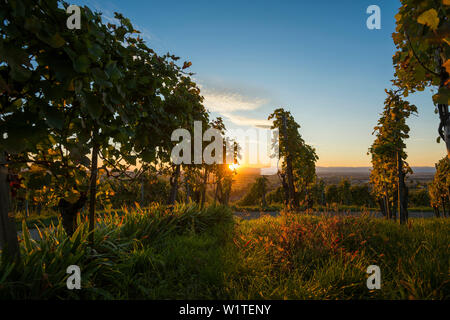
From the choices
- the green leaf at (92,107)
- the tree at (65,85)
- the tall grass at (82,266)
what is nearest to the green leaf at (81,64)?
the tree at (65,85)

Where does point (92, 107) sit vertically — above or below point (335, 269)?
above

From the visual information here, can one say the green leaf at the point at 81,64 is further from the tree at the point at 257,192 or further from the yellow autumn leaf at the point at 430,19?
the tree at the point at 257,192

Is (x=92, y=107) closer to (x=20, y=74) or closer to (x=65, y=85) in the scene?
(x=65, y=85)

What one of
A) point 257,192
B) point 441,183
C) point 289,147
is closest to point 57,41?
point 289,147

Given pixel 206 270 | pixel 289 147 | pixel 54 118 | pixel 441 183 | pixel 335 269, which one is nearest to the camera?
pixel 54 118

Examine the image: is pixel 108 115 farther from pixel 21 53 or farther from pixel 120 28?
pixel 120 28

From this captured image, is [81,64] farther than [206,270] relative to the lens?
No

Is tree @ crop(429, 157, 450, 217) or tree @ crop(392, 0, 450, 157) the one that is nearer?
tree @ crop(392, 0, 450, 157)

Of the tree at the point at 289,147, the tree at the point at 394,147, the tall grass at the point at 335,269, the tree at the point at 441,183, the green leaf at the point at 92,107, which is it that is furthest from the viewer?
the tree at the point at 441,183

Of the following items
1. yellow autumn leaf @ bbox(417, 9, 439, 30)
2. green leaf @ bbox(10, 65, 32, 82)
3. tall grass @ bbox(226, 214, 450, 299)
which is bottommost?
tall grass @ bbox(226, 214, 450, 299)

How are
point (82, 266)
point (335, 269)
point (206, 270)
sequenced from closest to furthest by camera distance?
point (82, 266) < point (335, 269) < point (206, 270)

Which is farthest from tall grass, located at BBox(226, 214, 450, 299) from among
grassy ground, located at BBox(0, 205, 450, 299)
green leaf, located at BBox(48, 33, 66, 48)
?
green leaf, located at BBox(48, 33, 66, 48)

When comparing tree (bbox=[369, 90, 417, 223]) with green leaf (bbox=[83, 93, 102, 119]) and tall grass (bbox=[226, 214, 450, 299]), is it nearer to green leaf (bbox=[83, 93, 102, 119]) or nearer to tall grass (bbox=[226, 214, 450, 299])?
tall grass (bbox=[226, 214, 450, 299])

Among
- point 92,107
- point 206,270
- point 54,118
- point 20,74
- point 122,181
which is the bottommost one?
point 206,270
